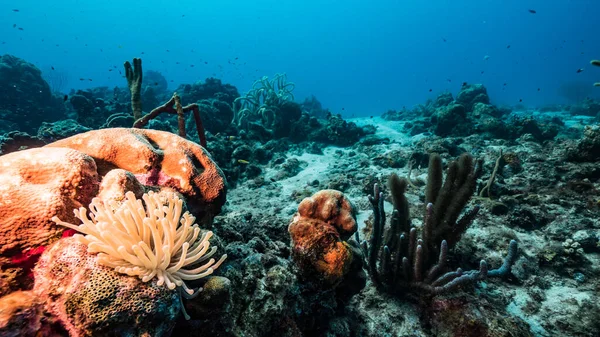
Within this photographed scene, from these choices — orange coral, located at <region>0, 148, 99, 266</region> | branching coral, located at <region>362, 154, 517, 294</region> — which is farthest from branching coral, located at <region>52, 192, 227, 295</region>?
branching coral, located at <region>362, 154, 517, 294</region>

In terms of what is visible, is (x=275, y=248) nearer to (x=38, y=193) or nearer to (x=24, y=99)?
(x=38, y=193)

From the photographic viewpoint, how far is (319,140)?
1300 centimetres

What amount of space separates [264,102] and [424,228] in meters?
13.1

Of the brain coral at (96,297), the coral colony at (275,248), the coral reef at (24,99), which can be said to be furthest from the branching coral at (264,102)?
the brain coral at (96,297)

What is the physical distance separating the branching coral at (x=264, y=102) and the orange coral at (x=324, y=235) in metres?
11.1

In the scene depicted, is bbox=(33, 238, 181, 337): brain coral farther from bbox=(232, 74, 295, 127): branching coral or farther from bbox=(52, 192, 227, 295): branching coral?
bbox=(232, 74, 295, 127): branching coral

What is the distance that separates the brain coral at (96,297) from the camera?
1250 mm

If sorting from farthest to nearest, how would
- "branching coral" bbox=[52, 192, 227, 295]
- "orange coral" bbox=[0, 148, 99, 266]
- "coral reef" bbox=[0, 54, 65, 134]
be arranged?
"coral reef" bbox=[0, 54, 65, 134] < "orange coral" bbox=[0, 148, 99, 266] < "branching coral" bbox=[52, 192, 227, 295]

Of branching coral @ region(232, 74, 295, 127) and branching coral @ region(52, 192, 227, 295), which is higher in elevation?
branching coral @ region(232, 74, 295, 127)

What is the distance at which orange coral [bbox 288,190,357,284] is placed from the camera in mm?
2377

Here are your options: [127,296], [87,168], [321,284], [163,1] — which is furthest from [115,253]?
[163,1]

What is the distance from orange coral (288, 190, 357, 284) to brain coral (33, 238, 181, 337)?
1239 millimetres

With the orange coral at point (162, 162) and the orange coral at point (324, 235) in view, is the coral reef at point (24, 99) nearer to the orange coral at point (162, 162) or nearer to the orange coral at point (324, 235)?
the orange coral at point (162, 162)

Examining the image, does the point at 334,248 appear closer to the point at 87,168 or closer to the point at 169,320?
the point at 169,320
